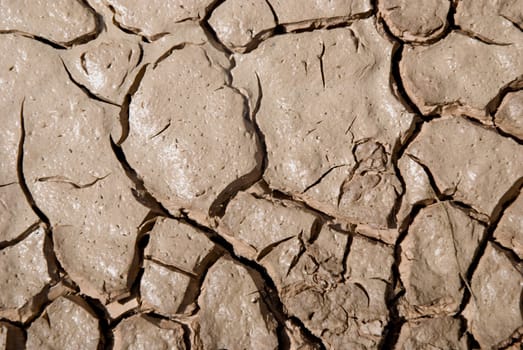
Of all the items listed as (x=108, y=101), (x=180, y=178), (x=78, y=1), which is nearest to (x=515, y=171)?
(x=180, y=178)

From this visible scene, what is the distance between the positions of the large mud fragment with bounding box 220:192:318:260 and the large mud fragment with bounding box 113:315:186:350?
37cm

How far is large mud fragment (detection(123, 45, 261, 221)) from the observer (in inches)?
80.0

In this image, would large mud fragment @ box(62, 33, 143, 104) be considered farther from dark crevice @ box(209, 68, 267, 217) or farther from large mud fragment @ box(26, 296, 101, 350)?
large mud fragment @ box(26, 296, 101, 350)

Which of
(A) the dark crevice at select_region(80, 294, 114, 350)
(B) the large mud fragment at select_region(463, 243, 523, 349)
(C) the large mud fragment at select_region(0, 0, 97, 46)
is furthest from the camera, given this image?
(C) the large mud fragment at select_region(0, 0, 97, 46)

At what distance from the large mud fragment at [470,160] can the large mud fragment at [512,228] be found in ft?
0.17

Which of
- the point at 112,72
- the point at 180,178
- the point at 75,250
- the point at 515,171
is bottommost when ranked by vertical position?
the point at 75,250

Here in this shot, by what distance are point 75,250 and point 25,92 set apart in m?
0.68

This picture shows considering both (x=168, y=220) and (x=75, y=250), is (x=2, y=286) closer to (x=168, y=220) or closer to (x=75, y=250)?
(x=75, y=250)

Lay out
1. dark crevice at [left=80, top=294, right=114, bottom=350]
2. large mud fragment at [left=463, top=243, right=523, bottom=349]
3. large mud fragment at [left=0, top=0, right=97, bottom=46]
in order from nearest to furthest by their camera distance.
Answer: large mud fragment at [left=463, top=243, right=523, bottom=349], dark crevice at [left=80, top=294, right=114, bottom=350], large mud fragment at [left=0, top=0, right=97, bottom=46]

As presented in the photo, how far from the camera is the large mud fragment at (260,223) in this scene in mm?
1965

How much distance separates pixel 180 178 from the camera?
2055mm

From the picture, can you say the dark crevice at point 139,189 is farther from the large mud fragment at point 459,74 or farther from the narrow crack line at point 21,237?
the large mud fragment at point 459,74

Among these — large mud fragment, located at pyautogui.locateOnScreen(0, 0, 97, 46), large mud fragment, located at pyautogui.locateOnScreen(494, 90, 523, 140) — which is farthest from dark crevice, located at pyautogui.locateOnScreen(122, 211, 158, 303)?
large mud fragment, located at pyautogui.locateOnScreen(494, 90, 523, 140)

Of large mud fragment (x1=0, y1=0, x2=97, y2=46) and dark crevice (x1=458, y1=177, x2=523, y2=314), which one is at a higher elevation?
large mud fragment (x1=0, y1=0, x2=97, y2=46)
